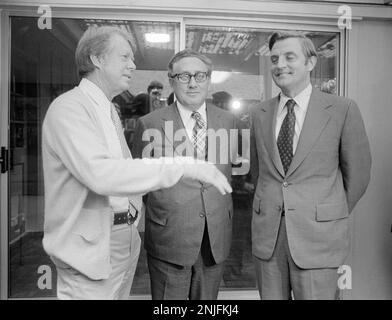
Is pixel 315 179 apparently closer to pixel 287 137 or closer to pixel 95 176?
pixel 287 137

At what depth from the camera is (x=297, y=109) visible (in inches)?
61.1

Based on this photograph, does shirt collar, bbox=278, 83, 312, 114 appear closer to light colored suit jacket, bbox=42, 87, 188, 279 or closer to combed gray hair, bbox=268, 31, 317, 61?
combed gray hair, bbox=268, 31, 317, 61

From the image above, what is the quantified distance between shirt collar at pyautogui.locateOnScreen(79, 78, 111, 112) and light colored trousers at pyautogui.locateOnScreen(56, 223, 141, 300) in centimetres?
42

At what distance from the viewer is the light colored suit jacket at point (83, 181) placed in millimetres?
1183

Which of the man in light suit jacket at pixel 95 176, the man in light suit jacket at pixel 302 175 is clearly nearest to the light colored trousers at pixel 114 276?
the man in light suit jacket at pixel 95 176

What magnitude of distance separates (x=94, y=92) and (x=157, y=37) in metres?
0.50

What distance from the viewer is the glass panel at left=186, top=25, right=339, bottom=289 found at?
165 centimetres

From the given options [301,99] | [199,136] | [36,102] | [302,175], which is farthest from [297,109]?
[36,102]

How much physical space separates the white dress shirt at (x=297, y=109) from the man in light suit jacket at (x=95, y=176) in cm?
34

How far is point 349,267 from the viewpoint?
5.82 feet

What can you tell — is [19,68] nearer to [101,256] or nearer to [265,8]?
[101,256]

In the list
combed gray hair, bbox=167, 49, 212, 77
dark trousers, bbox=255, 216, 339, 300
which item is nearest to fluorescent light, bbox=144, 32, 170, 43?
combed gray hair, bbox=167, 49, 212, 77

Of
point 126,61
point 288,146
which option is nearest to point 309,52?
point 288,146

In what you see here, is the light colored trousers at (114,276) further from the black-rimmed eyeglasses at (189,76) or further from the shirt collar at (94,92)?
the black-rimmed eyeglasses at (189,76)
